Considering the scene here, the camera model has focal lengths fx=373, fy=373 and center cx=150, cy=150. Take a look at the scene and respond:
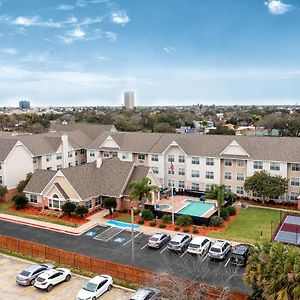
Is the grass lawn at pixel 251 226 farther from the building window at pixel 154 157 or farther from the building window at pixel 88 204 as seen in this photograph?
the building window at pixel 154 157

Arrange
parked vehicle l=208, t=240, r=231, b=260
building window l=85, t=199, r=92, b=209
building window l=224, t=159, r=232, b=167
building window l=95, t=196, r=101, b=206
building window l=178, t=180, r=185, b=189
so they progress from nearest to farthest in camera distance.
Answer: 1. parked vehicle l=208, t=240, r=231, b=260
2. building window l=85, t=199, r=92, b=209
3. building window l=95, t=196, r=101, b=206
4. building window l=224, t=159, r=232, b=167
5. building window l=178, t=180, r=185, b=189

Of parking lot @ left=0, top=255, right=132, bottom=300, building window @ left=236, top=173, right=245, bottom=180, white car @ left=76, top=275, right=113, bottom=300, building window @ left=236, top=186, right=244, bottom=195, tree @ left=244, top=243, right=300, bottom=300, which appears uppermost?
building window @ left=236, top=173, right=245, bottom=180

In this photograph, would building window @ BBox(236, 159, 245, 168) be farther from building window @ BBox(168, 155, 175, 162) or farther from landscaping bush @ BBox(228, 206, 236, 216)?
building window @ BBox(168, 155, 175, 162)

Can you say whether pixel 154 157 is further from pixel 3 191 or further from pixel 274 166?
pixel 3 191

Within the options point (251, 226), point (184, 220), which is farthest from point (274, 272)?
point (251, 226)

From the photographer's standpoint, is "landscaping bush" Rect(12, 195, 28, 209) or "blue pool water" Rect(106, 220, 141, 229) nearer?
"blue pool water" Rect(106, 220, 141, 229)

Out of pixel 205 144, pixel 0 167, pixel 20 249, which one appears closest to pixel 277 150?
pixel 205 144

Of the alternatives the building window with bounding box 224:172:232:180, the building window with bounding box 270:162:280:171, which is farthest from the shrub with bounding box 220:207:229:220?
the building window with bounding box 270:162:280:171

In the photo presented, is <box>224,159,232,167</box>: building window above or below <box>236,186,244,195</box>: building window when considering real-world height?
above

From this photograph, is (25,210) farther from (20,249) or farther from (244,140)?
(244,140)
